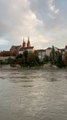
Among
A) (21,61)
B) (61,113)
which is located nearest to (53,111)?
(61,113)

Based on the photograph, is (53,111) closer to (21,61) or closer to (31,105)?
(31,105)

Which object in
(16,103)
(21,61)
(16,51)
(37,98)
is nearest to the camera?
(16,103)

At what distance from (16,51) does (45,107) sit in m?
115

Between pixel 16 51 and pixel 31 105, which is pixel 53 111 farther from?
pixel 16 51

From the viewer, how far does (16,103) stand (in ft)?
48.6

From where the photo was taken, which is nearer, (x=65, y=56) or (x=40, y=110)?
(x=40, y=110)

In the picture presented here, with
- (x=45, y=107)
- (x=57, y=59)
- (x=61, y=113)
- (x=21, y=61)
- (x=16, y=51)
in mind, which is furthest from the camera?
(x=16, y=51)

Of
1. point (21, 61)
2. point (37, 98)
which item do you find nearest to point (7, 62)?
point (21, 61)

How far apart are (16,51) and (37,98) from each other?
11222 cm

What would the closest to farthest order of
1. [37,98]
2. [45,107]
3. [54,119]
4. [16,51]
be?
[54,119], [45,107], [37,98], [16,51]

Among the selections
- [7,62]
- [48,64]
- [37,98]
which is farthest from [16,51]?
[37,98]

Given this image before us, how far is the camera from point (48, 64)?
87.2 m

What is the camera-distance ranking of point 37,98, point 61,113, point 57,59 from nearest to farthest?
point 61,113, point 37,98, point 57,59

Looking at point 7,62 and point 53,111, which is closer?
point 53,111
